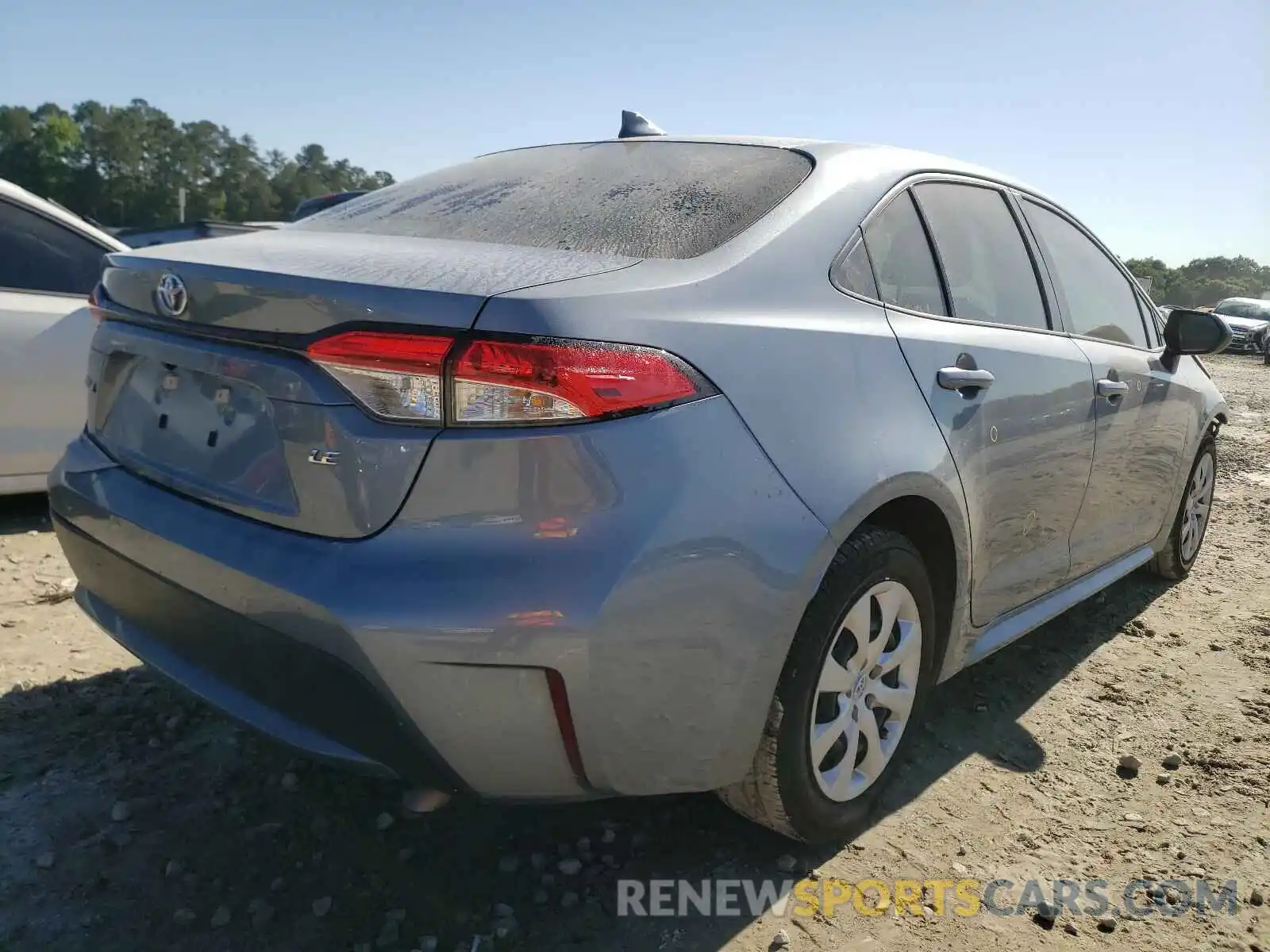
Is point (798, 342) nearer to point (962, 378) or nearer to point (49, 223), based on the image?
point (962, 378)

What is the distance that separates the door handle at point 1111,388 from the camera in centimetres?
309

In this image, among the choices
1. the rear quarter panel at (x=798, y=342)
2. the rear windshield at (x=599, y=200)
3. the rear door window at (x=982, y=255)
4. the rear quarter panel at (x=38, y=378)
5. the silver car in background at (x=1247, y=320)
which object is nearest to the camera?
the rear quarter panel at (x=798, y=342)

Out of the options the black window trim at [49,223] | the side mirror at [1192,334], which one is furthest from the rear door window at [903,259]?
the black window trim at [49,223]

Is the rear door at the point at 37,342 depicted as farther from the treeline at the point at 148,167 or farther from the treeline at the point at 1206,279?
the treeline at the point at 148,167

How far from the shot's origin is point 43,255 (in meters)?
4.21

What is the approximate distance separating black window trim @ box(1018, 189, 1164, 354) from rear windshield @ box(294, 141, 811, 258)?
1214 millimetres

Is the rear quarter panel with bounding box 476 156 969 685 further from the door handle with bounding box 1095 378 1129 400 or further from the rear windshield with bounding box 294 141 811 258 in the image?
the door handle with bounding box 1095 378 1129 400

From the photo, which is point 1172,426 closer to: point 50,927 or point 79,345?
point 50,927

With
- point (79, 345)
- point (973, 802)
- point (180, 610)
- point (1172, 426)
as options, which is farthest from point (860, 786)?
point (79, 345)

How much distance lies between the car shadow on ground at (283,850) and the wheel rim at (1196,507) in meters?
2.17

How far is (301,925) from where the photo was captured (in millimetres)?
1885

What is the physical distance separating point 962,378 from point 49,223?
3.98 meters

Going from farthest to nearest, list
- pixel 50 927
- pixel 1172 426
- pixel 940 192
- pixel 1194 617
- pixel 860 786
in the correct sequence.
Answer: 1. pixel 1194 617
2. pixel 1172 426
3. pixel 940 192
4. pixel 860 786
5. pixel 50 927

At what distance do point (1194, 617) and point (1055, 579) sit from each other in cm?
147
